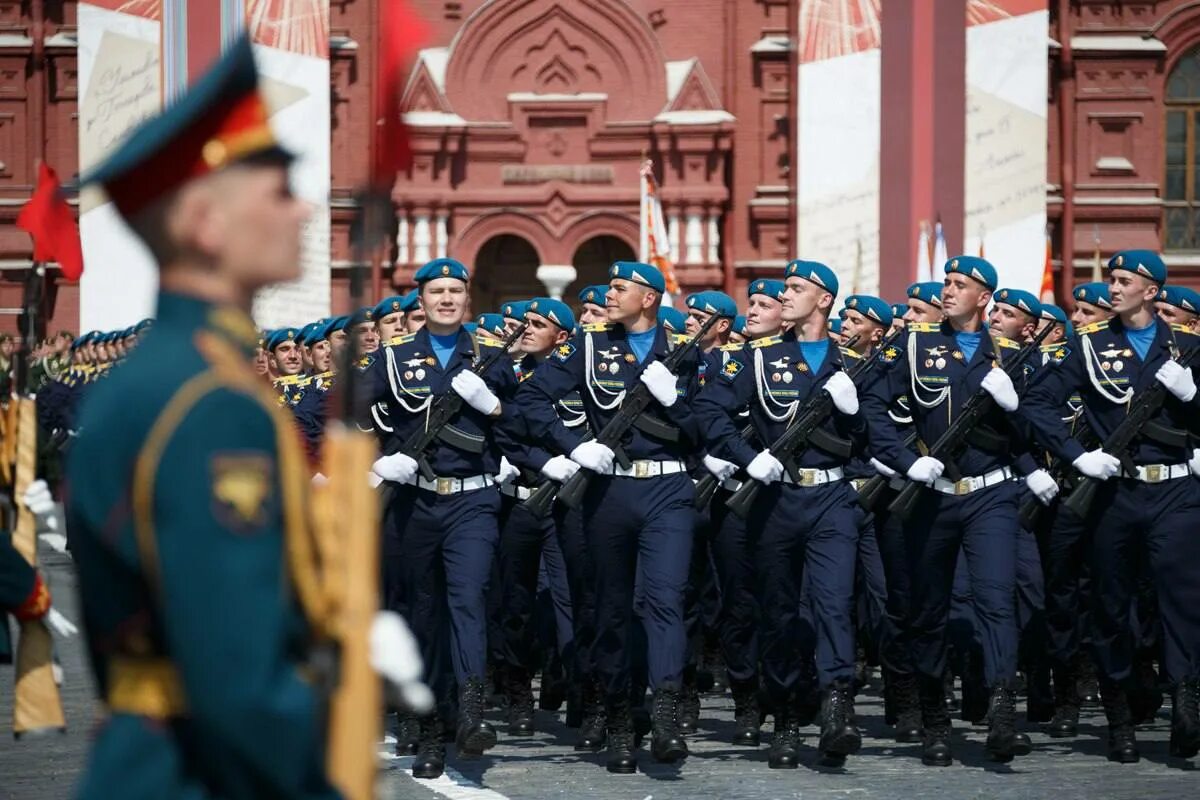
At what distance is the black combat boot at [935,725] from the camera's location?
348 inches

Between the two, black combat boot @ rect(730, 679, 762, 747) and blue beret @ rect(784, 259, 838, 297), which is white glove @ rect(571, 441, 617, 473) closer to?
blue beret @ rect(784, 259, 838, 297)

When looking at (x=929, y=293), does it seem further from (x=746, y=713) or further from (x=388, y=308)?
(x=388, y=308)

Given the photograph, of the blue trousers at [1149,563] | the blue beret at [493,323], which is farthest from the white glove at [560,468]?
the blue beret at [493,323]

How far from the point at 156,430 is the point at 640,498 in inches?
250

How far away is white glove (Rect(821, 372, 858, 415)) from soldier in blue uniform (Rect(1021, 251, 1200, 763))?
807mm

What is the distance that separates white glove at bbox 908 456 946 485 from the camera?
356 inches

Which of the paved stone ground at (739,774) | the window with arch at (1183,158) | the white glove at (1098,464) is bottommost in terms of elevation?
the paved stone ground at (739,774)

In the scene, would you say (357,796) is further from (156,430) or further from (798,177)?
(798,177)

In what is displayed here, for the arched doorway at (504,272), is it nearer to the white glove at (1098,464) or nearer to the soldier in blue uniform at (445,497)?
the soldier in blue uniform at (445,497)

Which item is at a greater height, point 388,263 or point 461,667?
point 388,263

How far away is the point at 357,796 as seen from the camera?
2.89 m

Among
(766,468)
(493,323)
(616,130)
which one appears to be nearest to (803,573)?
(766,468)

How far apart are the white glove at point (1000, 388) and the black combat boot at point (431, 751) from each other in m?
2.73

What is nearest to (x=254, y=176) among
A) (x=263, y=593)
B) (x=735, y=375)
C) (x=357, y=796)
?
(x=263, y=593)
